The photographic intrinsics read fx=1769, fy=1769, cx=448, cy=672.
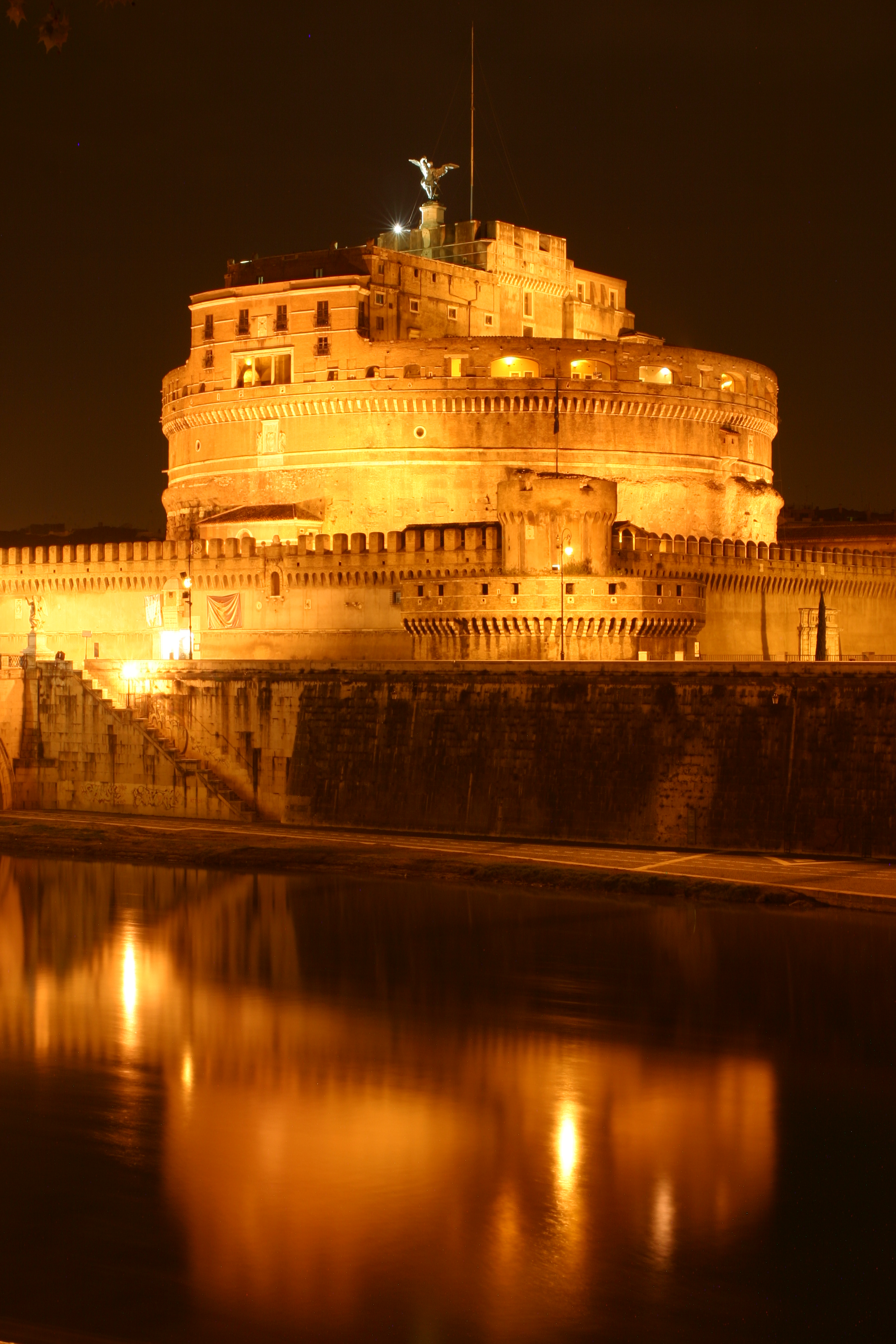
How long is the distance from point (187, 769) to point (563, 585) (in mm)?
8565

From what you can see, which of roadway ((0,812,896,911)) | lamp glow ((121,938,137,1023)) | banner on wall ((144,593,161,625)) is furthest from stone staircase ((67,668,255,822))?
lamp glow ((121,938,137,1023))

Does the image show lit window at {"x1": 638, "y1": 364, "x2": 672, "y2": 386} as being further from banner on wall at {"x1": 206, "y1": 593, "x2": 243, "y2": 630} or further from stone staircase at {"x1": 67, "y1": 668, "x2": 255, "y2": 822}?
stone staircase at {"x1": 67, "y1": 668, "x2": 255, "y2": 822}

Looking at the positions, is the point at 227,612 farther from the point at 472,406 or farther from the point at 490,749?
the point at 490,749

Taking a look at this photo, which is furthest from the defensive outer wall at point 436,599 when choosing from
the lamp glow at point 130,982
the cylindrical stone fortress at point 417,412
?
the lamp glow at point 130,982

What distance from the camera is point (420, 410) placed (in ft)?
151

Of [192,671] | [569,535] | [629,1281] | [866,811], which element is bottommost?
[629,1281]

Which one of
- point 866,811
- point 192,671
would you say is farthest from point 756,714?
point 192,671

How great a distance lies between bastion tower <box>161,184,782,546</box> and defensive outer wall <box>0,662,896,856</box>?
10125 mm

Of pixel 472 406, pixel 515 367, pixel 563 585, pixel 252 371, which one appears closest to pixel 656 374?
pixel 515 367

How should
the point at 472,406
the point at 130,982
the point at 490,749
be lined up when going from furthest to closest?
the point at 472,406, the point at 490,749, the point at 130,982

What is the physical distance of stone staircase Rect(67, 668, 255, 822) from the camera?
35.8m

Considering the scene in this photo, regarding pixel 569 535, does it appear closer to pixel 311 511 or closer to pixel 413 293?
pixel 311 511

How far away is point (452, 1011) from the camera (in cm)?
2195

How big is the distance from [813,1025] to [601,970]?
3383 millimetres
